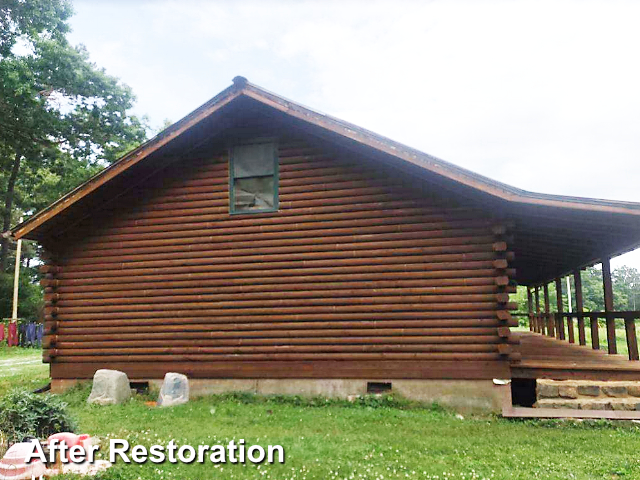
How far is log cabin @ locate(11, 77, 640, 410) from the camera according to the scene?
9.65m

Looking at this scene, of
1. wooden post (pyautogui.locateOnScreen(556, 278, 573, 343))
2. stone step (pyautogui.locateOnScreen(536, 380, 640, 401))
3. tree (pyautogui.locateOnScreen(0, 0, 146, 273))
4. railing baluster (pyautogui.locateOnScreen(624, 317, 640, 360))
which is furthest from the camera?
tree (pyautogui.locateOnScreen(0, 0, 146, 273))

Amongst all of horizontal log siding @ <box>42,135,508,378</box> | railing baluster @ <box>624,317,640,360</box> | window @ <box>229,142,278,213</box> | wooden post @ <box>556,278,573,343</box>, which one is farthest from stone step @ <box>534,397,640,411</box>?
wooden post @ <box>556,278,573,343</box>

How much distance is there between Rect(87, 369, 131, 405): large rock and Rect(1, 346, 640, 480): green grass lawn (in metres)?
0.26

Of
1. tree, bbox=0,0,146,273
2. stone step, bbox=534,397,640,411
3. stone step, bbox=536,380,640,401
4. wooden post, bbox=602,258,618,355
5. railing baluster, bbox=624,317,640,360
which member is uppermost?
tree, bbox=0,0,146,273

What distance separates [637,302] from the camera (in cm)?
7412

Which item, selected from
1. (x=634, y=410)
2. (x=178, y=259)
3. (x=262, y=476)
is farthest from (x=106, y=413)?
(x=634, y=410)

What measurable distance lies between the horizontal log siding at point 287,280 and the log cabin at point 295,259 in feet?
0.09

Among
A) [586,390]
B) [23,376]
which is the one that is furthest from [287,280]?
[23,376]

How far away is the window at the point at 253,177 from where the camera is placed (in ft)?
35.8

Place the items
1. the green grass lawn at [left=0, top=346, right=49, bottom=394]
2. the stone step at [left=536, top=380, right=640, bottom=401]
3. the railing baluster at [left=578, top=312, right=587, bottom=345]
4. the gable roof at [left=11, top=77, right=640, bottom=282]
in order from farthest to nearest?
1. the railing baluster at [left=578, top=312, right=587, bottom=345]
2. the green grass lawn at [left=0, top=346, right=49, bottom=394]
3. the stone step at [left=536, top=380, right=640, bottom=401]
4. the gable roof at [left=11, top=77, right=640, bottom=282]

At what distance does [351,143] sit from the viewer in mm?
10234

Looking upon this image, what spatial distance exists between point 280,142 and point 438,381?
5.88 metres

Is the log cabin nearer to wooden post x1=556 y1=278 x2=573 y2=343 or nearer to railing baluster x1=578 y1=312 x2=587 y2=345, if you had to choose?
railing baluster x1=578 y1=312 x2=587 y2=345

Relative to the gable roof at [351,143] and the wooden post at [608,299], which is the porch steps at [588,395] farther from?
the gable roof at [351,143]
